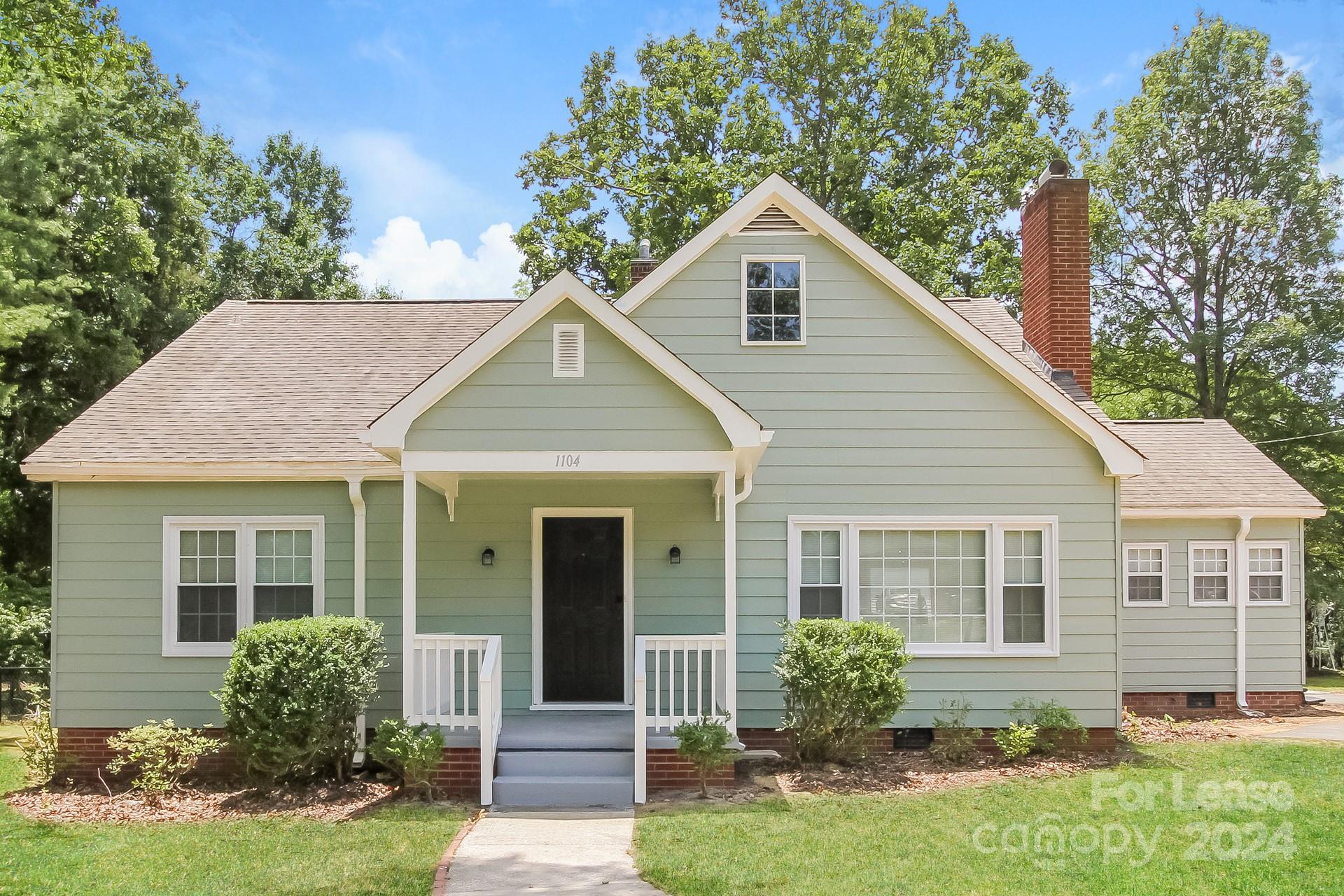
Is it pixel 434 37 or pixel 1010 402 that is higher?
pixel 434 37

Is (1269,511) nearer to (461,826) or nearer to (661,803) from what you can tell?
(661,803)

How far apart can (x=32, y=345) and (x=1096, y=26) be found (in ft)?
70.0

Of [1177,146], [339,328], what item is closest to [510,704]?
[339,328]

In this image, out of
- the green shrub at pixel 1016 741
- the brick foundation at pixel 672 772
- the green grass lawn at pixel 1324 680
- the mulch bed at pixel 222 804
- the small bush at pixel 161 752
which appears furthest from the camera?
the green grass lawn at pixel 1324 680

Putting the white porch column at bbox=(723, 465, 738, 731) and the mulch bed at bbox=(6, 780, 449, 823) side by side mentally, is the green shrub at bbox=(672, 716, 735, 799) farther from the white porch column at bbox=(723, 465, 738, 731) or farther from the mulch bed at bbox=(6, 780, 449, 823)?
the mulch bed at bbox=(6, 780, 449, 823)

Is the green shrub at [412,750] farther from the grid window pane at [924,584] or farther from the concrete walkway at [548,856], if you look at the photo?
the grid window pane at [924,584]

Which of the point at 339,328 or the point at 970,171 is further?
the point at 970,171

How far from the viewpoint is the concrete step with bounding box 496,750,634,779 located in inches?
355

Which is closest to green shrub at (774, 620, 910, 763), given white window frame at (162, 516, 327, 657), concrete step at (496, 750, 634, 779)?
concrete step at (496, 750, 634, 779)

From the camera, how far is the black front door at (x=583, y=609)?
1075 centimetres

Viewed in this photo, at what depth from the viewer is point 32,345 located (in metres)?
20.0

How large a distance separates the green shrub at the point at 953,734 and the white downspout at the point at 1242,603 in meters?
6.12

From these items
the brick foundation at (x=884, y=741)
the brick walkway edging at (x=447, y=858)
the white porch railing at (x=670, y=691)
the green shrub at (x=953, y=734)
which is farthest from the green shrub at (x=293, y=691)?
the green shrub at (x=953, y=734)

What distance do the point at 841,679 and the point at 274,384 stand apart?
7438 millimetres
